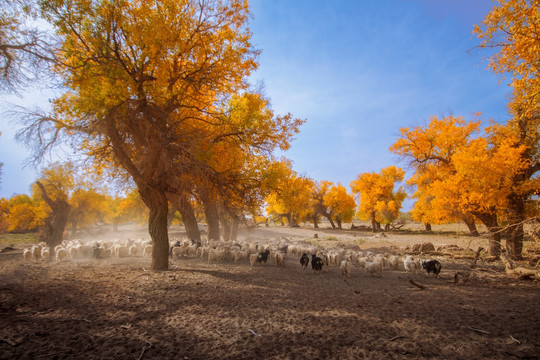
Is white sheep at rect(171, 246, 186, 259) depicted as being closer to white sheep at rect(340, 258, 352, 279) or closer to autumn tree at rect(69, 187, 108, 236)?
white sheep at rect(340, 258, 352, 279)

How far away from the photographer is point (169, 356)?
390 centimetres

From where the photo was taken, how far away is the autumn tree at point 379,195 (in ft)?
136

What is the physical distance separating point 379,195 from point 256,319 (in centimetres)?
4273

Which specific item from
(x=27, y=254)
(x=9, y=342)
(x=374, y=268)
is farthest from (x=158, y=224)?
(x=27, y=254)

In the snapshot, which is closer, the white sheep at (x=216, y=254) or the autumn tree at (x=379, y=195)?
the white sheep at (x=216, y=254)

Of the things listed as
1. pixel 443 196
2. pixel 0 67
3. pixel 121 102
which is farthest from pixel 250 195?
pixel 443 196

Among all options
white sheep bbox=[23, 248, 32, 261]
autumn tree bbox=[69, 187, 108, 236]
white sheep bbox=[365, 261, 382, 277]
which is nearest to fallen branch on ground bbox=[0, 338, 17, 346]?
white sheep bbox=[365, 261, 382, 277]

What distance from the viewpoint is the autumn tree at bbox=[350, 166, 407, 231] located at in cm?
4144

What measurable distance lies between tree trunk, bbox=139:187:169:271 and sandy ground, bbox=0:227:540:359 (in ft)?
4.14

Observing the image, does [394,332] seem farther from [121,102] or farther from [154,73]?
[154,73]

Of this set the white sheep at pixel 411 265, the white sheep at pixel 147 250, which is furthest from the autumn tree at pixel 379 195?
the white sheep at pixel 147 250

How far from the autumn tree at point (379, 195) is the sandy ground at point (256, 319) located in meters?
33.9

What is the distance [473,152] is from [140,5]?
18.5m

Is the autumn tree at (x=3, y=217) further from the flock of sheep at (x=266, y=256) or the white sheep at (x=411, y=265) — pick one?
the white sheep at (x=411, y=265)
